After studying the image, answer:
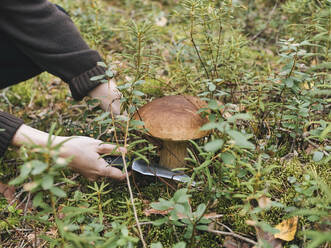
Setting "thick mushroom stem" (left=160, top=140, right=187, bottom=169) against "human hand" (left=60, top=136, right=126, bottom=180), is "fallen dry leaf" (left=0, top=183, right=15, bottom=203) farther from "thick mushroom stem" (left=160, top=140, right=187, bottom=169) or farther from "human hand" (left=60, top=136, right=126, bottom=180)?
"thick mushroom stem" (left=160, top=140, right=187, bottom=169)

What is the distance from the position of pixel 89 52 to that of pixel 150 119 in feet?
2.91

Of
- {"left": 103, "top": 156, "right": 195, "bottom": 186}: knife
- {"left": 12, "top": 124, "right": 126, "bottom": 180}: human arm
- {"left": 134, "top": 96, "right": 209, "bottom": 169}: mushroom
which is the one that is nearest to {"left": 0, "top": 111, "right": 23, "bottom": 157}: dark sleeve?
{"left": 12, "top": 124, "right": 126, "bottom": 180}: human arm

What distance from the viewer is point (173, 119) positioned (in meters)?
1.67

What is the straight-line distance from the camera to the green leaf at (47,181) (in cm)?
103

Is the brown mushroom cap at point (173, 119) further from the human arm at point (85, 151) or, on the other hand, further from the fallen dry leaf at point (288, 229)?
the fallen dry leaf at point (288, 229)

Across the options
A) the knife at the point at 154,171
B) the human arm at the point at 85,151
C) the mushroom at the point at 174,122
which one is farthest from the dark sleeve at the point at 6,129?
the mushroom at the point at 174,122

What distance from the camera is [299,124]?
199 cm

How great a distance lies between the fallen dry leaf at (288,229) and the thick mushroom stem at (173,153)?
675 millimetres

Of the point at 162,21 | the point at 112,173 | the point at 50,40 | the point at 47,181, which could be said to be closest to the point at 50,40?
the point at 50,40

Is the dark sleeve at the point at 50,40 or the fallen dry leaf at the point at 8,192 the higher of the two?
the dark sleeve at the point at 50,40

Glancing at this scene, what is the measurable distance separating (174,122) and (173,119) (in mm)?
21

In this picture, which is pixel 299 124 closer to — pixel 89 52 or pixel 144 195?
pixel 144 195

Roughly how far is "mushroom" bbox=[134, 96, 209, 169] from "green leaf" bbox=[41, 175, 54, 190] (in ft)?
2.36

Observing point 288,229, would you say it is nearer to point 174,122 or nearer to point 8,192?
point 174,122
